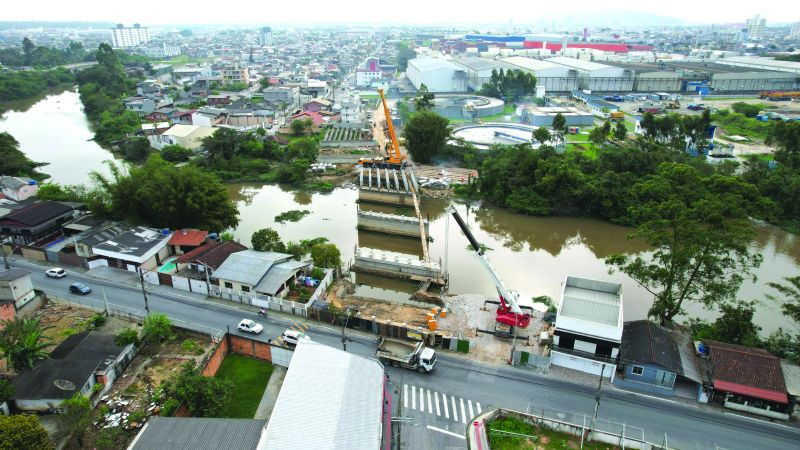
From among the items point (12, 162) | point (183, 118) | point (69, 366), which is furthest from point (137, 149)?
point (69, 366)

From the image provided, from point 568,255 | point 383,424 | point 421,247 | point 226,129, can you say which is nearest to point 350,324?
point 383,424

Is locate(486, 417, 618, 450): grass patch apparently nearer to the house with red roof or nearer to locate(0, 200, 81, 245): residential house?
the house with red roof

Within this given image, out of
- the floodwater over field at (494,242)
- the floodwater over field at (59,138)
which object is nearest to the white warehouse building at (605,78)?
the floodwater over field at (494,242)

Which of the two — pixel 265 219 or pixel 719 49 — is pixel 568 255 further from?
pixel 719 49

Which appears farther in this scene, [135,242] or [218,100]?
[218,100]

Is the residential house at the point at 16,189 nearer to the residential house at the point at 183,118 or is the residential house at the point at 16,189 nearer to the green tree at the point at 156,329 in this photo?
the green tree at the point at 156,329

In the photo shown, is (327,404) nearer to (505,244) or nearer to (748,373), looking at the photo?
(748,373)
